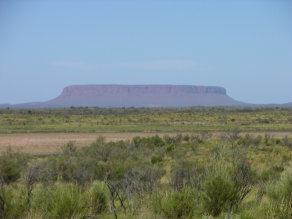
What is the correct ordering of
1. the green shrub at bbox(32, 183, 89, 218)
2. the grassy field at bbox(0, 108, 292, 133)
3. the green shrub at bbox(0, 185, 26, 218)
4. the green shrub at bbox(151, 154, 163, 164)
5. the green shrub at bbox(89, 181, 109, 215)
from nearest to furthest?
the green shrub at bbox(32, 183, 89, 218) → the green shrub at bbox(0, 185, 26, 218) → the green shrub at bbox(89, 181, 109, 215) → the green shrub at bbox(151, 154, 163, 164) → the grassy field at bbox(0, 108, 292, 133)

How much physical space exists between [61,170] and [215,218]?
10118 mm

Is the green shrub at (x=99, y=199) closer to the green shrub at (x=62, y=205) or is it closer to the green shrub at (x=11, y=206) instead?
the green shrub at (x=62, y=205)

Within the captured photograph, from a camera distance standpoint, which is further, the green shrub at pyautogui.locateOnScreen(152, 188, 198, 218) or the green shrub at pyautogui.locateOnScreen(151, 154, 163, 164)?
the green shrub at pyautogui.locateOnScreen(151, 154, 163, 164)

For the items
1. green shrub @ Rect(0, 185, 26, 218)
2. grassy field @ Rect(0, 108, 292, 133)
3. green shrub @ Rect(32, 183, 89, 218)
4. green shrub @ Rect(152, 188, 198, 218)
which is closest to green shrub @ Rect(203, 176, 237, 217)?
green shrub @ Rect(152, 188, 198, 218)

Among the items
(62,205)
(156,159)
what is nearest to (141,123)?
(156,159)

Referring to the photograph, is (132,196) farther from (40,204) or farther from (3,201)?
(3,201)

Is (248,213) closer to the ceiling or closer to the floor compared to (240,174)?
closer to the floor

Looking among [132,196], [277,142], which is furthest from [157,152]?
[132,196]

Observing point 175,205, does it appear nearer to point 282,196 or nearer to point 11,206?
point 282,196

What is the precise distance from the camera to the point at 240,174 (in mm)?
7762

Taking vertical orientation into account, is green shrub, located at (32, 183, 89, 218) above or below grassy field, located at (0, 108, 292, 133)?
above

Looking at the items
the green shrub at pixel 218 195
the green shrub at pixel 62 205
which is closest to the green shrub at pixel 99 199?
the green shrub at pixel 62 205

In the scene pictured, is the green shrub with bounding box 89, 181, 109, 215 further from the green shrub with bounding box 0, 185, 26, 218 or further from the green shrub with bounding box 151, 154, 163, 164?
the green shrub with bounding box 151, 154, 163, 164

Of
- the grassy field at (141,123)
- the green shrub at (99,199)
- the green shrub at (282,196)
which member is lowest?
the grassy field at (141,123)
